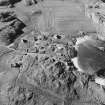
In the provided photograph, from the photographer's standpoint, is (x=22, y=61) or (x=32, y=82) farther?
(x=22, y=61)

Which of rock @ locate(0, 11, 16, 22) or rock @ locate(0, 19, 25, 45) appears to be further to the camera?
rock @ locate(0, 11, 16, 22)

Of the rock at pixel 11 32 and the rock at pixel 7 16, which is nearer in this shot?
the rock at pixel 11 32

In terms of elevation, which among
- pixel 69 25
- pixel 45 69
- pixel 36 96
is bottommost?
pixel 36 96

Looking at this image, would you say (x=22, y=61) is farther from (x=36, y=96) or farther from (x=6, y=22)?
(x=6, y=22)

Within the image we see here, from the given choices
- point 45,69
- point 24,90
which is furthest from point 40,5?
point 24,90

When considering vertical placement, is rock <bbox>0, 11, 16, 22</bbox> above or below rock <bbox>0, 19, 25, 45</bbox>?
above

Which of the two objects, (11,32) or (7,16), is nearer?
(11,32)

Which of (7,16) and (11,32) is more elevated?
(7,16)

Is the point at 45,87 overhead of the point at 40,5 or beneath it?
Result: beneath

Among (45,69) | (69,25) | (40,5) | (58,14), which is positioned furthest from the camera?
(40,5)

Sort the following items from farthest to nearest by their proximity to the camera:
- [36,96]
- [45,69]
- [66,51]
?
[66,51] → [45,69] → [36,96]

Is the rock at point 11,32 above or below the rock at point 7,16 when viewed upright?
below
